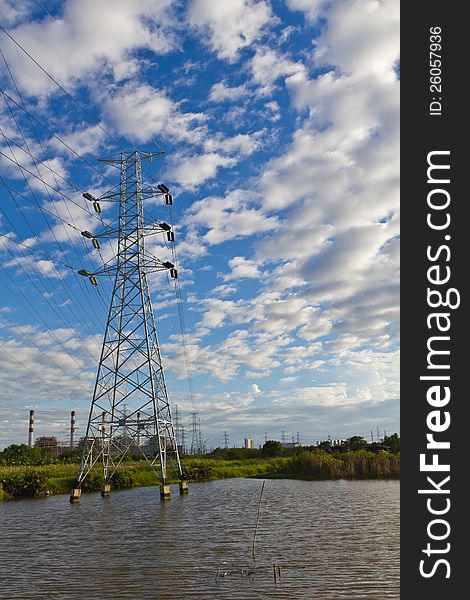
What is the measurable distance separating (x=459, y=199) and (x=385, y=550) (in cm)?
1524

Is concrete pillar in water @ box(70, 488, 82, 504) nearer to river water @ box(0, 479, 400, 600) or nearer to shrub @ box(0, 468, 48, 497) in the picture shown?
river water @ box(0, 479, 400, 600)

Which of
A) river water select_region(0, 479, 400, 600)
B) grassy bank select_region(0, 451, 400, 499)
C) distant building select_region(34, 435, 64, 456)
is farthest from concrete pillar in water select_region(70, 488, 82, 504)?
distant building select_region(34, 435, 64, 456)

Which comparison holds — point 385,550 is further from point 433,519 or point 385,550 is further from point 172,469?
point 172,469

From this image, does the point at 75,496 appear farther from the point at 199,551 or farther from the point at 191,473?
the point at 191,473

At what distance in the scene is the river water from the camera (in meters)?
16.9

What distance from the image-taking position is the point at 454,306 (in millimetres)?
13055

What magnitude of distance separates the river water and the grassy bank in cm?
852

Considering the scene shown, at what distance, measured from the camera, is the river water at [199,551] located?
16.9 metres

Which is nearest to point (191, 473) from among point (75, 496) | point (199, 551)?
point (75, 496)

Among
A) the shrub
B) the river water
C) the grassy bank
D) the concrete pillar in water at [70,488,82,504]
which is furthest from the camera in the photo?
the grassy bank

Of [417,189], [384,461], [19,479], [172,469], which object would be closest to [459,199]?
[417,189]

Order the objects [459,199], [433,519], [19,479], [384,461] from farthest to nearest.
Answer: [384,461] → [19,479] → [459,199] → [433,519]

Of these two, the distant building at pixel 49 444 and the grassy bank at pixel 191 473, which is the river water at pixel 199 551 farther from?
the distant building at pixel 49 444

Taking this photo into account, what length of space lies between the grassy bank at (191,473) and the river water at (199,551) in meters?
8.52
